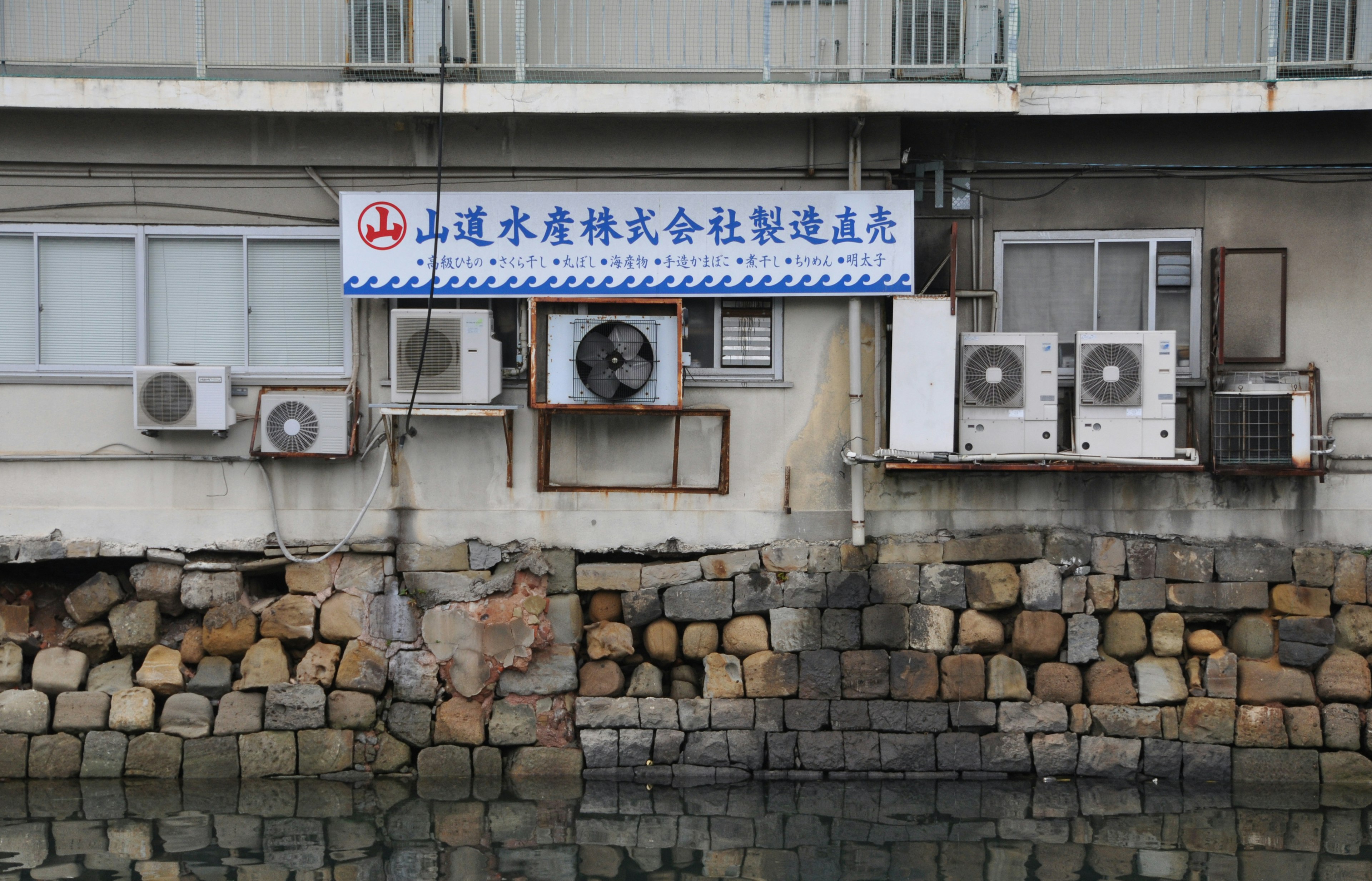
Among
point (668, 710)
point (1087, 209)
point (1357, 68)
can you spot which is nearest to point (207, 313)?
point (668, 710)

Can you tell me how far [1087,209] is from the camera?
936 cm

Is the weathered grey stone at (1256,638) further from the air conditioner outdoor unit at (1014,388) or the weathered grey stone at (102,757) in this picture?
the weathered grey stone at (102,757)

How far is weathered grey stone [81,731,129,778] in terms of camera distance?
894 centimetres

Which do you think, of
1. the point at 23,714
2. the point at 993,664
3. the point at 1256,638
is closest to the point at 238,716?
the point at 23,714

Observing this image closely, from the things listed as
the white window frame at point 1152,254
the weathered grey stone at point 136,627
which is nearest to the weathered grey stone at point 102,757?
the weathered grey stone at point 136,627

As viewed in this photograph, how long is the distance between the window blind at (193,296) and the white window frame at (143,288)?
0.05m

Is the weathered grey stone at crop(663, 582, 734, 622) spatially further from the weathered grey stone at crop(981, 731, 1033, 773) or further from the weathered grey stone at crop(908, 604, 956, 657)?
the weathered grey stone at crop(981, 731, 1033, 773)

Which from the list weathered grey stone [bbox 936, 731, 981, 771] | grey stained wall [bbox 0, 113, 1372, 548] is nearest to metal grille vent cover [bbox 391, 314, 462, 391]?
grey stained wall [bbox 0, 113, 1372, 548]

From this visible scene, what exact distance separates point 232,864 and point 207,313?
4405 mm

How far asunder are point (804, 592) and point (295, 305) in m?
4.82

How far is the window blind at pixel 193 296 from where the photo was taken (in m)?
9.36

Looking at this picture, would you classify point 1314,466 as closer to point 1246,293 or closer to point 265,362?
point 1246,293

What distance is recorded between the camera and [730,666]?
360 inches

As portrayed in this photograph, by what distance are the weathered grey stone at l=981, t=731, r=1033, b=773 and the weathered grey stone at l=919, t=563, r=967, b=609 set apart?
1.07 meters
